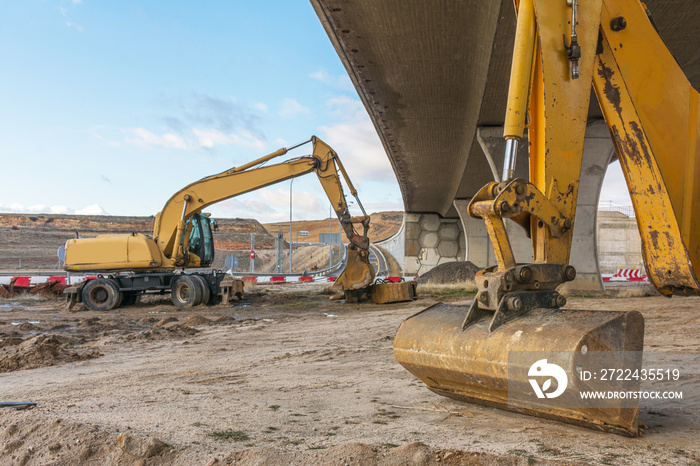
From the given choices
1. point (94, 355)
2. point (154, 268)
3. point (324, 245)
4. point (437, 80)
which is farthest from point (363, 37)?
point (324, 245)

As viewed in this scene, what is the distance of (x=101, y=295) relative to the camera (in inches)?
624

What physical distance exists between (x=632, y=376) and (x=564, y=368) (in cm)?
41

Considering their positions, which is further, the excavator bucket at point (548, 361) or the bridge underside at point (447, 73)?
the bridge underside at point (447, 73)

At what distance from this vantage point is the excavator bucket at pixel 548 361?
294 centimetres

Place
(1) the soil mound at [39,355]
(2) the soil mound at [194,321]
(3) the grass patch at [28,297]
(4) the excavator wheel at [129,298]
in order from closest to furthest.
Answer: (1) the soil mound at [39,355], (2) the soil mound at [194,321], (4) the excavator wheel at [129,298], (3) the grass patch at [28,297]

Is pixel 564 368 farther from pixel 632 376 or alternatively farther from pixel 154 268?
pixel 154 268

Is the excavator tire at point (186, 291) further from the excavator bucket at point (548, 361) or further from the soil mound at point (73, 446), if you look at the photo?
the excavator bucket at point (548, 361)

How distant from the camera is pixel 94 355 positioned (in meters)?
7.30

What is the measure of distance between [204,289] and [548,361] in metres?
13.5

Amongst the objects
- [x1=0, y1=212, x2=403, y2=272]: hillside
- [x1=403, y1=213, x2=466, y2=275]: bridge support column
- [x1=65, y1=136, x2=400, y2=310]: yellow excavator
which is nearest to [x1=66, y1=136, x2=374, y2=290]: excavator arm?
[x1=65, y1=136, x2=400, y2=310]: yellow excavator

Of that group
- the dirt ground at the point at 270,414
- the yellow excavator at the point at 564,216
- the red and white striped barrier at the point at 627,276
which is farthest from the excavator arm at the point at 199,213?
the red and white striped barrier at the point at 627,276

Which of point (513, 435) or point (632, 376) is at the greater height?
point (632, 376)

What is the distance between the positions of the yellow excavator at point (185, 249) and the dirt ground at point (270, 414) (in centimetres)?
709

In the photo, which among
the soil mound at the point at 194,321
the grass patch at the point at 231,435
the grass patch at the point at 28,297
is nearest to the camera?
the grass patch at the point at 231,435
